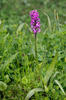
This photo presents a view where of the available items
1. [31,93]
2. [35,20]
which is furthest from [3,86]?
[35,20]

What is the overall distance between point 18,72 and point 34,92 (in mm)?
432

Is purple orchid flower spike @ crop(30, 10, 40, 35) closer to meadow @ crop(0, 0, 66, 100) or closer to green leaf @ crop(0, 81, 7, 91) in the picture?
meadow @ crop(0, 0, 66, 100)

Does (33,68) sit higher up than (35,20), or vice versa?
(35,20)

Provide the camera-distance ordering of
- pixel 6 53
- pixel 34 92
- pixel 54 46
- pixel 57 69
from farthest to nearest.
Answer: pixel 54 46 < pixel 6 53 < pixel 57 69 < pixel 34 92

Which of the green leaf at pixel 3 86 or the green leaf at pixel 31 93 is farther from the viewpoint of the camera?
the green leaf at pixel 3 86

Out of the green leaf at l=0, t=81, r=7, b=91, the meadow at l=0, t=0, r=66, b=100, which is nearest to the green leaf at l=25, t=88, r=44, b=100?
the meadow at l=0, t=0, r=66, b=100

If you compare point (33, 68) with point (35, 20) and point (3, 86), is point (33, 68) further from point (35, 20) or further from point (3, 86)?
point (35, 20)

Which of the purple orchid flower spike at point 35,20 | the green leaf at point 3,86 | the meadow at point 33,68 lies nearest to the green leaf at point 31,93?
the meadow at point 33,68

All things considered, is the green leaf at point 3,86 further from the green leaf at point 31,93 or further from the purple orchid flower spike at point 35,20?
the purple orchid flower spike at point 35,20

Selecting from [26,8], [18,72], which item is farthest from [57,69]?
[26,8]

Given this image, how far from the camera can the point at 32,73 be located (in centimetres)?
270

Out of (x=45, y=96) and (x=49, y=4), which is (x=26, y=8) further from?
(x=45, y=96)

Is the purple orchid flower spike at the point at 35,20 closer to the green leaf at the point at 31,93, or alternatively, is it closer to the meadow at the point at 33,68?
the meadow at the point at 33,68

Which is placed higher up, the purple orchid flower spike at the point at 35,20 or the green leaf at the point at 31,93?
the purple orchid flower spike at the point at 35,20
